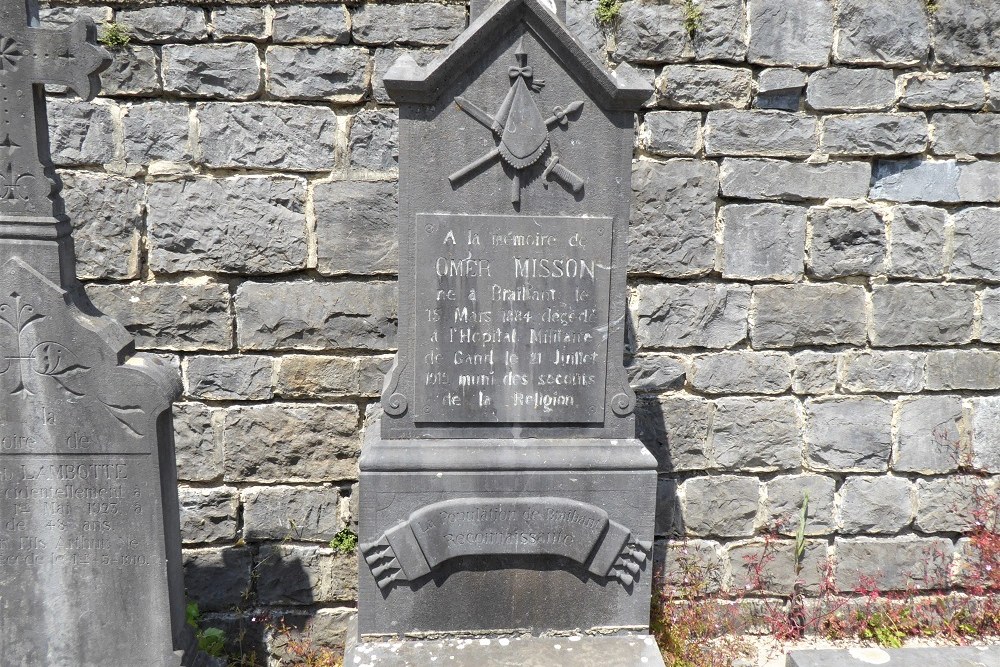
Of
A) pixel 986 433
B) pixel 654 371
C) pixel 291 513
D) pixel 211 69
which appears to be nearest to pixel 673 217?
pixel 654 371

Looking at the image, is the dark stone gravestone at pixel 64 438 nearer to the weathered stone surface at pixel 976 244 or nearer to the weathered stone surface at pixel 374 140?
the weathered stone surface at pixel 374 140

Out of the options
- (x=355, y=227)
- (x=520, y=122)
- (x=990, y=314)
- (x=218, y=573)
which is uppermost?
(x=520, y=122)

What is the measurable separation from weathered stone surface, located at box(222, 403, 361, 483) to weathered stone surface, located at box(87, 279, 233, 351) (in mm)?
394

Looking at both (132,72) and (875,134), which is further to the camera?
(875,134)

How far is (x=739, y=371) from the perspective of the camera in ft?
13.3

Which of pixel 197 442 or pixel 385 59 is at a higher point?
pixel 385 59

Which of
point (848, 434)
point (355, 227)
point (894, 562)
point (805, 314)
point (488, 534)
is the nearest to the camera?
point (488, 534)

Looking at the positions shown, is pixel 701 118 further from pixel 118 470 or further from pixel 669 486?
pixel 118 470

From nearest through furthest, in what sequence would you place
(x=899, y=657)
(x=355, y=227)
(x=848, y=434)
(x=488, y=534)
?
(x=488, y=534)
(x=899, y=657)
(x=355, y=227)
(x=848, y=434)

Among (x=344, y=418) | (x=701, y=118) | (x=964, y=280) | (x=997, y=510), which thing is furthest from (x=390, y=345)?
(x=997, y=510)

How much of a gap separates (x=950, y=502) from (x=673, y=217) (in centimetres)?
215

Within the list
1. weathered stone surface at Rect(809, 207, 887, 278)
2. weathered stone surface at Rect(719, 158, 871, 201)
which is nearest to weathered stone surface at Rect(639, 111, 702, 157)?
weathered stone surface at Rect(719, 158, 871, 201)

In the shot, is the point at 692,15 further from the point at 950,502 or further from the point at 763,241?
the point at 950,502

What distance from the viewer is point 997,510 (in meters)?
4.24
